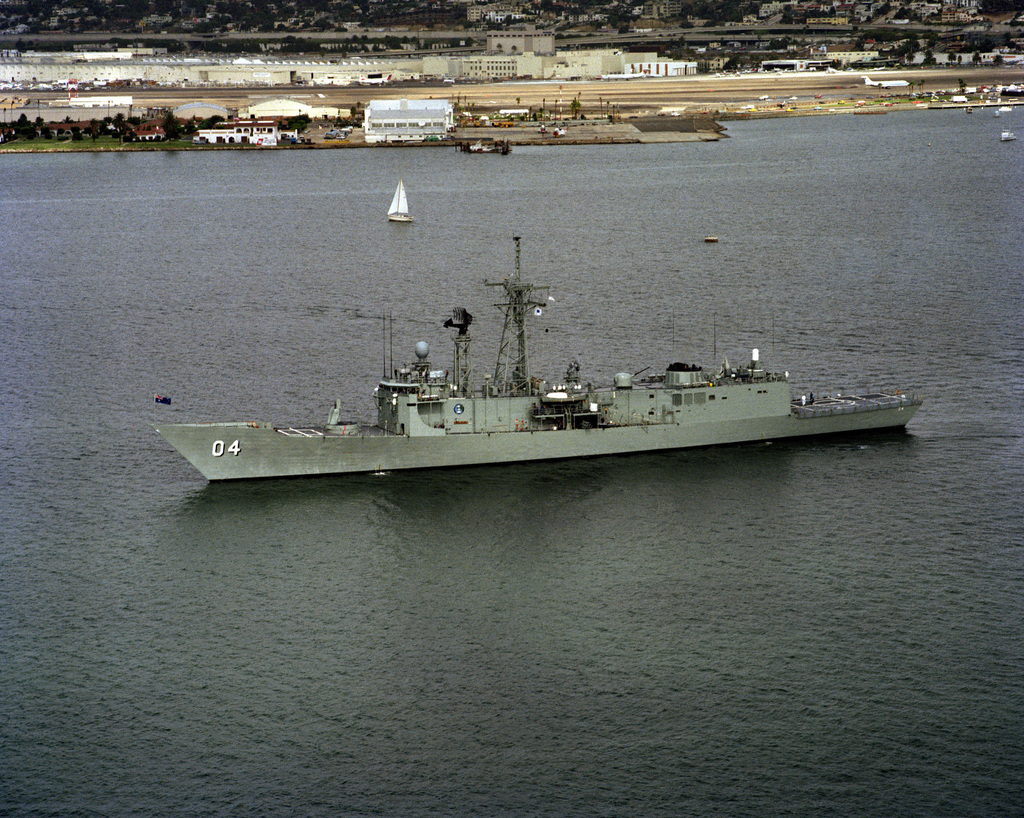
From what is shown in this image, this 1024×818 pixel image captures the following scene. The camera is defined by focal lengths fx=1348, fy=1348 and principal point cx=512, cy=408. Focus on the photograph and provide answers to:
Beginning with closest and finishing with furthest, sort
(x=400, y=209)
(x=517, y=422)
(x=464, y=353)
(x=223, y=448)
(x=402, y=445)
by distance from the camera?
(x=223, y=448) → (x=402, y=445) → (x=517, y=422) → (x=464, y=353) → (x=400, y=209)

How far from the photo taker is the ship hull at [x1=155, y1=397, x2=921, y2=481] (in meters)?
51.8

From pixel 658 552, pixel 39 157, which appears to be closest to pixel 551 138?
pixel 39 157

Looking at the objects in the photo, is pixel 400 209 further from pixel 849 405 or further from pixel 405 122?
pixel 405 122

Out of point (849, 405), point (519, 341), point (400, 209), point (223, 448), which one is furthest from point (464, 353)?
point (400, 209)

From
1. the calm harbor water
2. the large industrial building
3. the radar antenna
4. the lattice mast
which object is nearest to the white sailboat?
the calm harbor water

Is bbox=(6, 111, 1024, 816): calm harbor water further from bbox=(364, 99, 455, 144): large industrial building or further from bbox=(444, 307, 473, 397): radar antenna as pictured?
bbox=(364, 99, 455, 144): large industrial building

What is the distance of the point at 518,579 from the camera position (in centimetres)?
4381

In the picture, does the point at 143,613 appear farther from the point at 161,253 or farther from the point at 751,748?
the point at 161,253

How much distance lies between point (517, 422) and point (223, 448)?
11.6 meters

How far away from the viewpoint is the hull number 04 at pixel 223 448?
51.8m

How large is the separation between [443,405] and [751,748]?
22846 mm

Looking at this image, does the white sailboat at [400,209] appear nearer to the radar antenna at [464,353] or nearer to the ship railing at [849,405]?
the radar antenna at [464,353]

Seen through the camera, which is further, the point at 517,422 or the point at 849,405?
the point at 849,405

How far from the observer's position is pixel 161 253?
350ft
